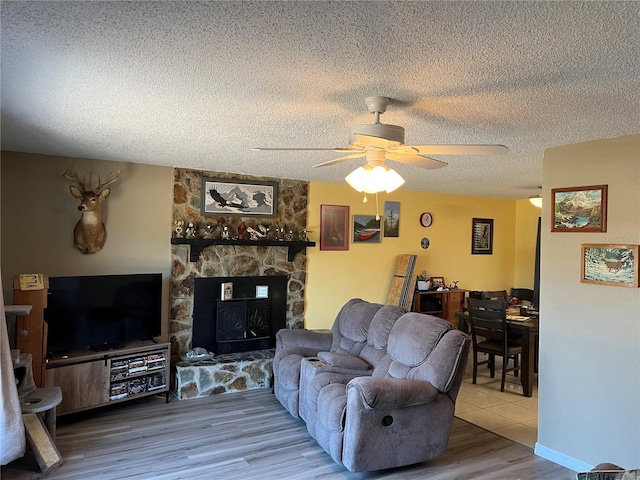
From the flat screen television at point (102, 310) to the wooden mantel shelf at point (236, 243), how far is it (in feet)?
1.60

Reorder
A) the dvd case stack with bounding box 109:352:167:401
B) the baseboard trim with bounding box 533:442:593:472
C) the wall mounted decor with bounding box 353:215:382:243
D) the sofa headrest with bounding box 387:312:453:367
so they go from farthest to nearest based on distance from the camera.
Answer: the wall mounted decor with bounding box 353:215:382:243
the dvd case stack with bounding box 109:352:167:401
the sofa headrest with bounding box 387:312:453:367
the baseboard trim with bounding box 533:442:593:472

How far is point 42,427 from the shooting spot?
10.5 feet

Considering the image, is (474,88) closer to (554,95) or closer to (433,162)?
(554,95)

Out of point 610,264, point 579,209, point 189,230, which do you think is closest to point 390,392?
point 610,264

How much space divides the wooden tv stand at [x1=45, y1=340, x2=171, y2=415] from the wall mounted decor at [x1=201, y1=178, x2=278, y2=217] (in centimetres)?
162

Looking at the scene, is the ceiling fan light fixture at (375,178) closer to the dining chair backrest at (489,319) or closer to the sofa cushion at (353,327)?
the sofa cushion at (353,327)

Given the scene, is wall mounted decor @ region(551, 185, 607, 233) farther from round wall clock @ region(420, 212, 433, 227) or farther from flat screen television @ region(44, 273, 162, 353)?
flat screen television @ region(44, 273, 162, 353)

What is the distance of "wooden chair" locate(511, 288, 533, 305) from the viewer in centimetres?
724

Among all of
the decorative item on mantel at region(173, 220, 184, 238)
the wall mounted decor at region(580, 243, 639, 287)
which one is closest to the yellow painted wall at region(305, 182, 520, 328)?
the decorative item on mantel at region(173, 220, 184, 238)

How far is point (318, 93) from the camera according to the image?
235 cm

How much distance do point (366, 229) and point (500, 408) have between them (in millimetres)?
2841

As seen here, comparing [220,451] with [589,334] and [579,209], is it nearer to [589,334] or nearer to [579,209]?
[589,334]

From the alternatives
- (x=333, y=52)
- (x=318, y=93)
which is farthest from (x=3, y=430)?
(x=333, y=52)

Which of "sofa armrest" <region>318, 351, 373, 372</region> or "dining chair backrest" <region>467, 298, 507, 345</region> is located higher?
"dining chair backrest" <region>467, 298, 507, 345</region>
